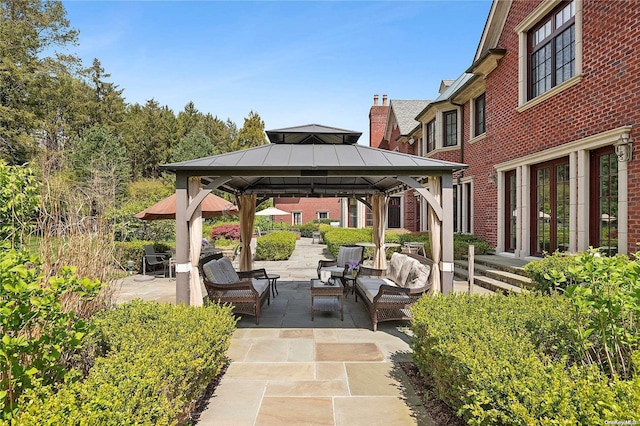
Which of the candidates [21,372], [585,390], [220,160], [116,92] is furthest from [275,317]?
[116,92]

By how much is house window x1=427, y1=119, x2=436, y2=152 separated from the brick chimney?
12.7 m

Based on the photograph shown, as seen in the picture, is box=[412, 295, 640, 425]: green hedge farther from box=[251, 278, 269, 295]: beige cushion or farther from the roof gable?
the roof gable

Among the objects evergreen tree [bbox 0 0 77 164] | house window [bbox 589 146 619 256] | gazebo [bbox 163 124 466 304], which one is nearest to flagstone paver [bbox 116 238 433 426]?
gazebo [bbox 163 124 466 304]

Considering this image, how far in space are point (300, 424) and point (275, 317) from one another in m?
3.71

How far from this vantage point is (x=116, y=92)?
39.0 m

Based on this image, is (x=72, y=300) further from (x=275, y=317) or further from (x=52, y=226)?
(x=275, y=317)

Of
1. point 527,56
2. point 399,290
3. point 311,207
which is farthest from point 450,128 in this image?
point 311,207

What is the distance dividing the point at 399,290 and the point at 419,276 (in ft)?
2.29

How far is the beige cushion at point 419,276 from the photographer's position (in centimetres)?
636

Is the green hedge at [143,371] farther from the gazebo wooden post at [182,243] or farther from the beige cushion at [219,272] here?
the beige cushion at [219,272]

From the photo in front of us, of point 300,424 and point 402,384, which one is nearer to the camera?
point 300,424

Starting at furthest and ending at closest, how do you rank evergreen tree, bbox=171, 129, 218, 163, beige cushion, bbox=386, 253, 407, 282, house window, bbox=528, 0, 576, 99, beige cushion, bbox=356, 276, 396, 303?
evergreen tree, bbox=171, 129, 218, 163 → house window, bbox=528, 0, 576, 99 → beige cushion, bbox=386, 253, 407, 282 → beige cushion, bbox=356, 276, 396, 303

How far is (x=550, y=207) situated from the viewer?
8.84m

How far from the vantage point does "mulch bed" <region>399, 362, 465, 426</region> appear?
323 cm
